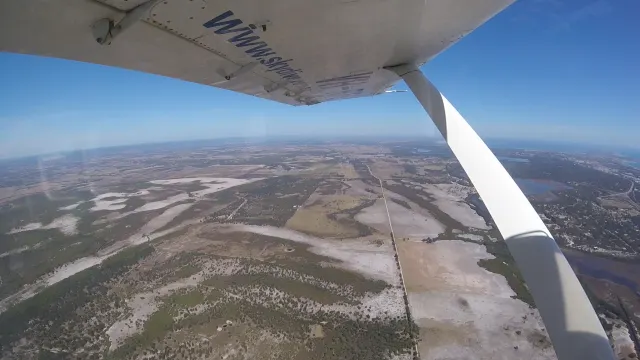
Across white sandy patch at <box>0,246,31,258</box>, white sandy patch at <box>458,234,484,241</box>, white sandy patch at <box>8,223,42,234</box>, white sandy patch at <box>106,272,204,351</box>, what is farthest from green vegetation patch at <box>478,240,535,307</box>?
white sandy patch at <box>8,223,42,234</box>

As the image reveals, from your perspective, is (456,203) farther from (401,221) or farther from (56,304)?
(56,304)

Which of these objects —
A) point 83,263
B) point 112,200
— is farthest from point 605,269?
point 112,200

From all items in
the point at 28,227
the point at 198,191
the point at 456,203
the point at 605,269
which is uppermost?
the point at 456,203

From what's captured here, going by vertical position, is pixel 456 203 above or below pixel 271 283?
above

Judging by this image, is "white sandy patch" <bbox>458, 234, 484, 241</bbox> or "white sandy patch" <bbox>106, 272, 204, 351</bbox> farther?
"white sandy patch" <bbox>458, 234, 484, 241</bbox>

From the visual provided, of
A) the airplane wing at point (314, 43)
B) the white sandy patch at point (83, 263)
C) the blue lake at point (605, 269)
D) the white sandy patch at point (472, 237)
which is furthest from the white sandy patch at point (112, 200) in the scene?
the blue lake at point (605, 269)

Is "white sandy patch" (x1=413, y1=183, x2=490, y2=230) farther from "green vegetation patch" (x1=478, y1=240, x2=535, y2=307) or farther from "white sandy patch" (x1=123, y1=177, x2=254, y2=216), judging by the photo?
"white sandy patch" (x1=123, y1=177, x2=254, y2=216)
